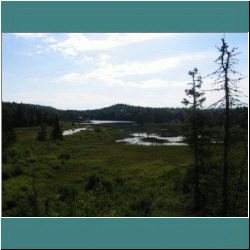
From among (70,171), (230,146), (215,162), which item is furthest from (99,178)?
(230,146)

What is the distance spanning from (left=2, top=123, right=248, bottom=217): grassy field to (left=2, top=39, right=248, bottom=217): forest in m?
0.04

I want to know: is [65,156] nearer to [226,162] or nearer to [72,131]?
[72,131]

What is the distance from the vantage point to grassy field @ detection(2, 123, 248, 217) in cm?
598

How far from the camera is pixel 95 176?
9.91m

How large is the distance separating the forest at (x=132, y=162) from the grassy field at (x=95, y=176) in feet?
0.13

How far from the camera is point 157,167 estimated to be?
11688 mm

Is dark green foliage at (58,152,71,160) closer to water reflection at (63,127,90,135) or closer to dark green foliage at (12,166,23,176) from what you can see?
water reflection at (63,127,90,135)

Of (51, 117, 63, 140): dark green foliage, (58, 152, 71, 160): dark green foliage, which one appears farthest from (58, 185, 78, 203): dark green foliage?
(51, 117, 63, 140): dark green foliage

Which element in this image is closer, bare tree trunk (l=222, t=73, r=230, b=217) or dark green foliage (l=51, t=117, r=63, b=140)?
bare tree trunk (l=222, t=73, r=230, b=217)

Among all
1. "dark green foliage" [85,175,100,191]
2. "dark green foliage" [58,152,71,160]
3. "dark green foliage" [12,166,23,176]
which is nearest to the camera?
"dark green foliage" [12,166,23,176]

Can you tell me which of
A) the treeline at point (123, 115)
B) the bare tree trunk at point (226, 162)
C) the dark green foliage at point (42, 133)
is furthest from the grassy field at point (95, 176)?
the treeline at point (123, 115)

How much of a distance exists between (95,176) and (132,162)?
132 inches

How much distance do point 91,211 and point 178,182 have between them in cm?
454

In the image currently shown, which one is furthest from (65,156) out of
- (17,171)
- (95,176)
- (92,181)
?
(17,171)
